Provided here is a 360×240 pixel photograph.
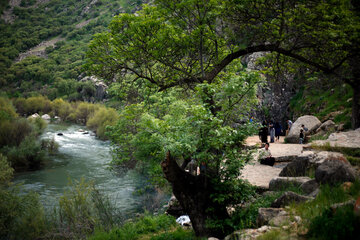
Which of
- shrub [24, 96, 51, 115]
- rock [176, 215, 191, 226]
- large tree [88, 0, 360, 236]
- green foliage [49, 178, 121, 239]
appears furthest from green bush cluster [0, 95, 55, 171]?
shrub [24, 96, 51, 115]

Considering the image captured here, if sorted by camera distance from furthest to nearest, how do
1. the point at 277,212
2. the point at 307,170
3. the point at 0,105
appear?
the point at 0,105 < the point at 307,170 < the point at 277,212

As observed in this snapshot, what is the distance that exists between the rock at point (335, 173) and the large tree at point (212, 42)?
2.53 metres

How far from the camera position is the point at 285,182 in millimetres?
8172

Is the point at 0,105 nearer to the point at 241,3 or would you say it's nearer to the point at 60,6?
the point at 241,3

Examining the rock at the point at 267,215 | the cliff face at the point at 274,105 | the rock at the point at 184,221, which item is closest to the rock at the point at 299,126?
the cliff face at the point at 274,105

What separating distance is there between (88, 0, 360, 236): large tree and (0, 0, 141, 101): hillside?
1821 inches

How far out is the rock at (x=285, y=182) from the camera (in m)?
7.84

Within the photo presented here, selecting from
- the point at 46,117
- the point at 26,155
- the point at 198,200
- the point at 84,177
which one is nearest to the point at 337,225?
the point at 198,200

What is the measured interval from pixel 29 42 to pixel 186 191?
150m

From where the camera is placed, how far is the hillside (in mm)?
80688

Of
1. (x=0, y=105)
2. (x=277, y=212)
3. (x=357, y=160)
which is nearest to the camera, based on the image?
(x=277, y=212)

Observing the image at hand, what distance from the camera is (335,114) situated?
17.4m

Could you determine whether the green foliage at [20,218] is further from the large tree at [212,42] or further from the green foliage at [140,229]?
the large tree at [212,42]

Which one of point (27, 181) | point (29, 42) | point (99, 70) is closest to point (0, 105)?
point (27, 181)
